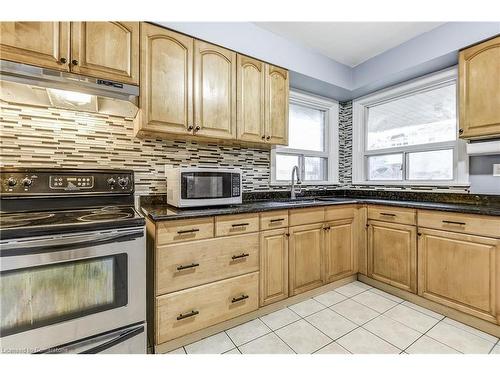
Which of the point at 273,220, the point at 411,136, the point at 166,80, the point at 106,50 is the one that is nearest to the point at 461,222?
the point at 411,136

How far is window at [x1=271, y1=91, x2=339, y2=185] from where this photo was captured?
9.78 ft

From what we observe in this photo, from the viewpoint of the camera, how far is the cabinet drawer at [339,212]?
2.38m

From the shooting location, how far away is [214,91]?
206 centimetres

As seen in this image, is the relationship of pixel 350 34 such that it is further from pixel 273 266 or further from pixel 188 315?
pixel 188 315

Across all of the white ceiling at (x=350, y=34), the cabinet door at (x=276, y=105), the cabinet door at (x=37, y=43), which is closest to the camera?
the cabinet door at (x=37, y=43)

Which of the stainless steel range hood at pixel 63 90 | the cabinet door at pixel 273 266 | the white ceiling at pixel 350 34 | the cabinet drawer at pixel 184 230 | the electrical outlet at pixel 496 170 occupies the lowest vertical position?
the cabinet door at pixel 273 266

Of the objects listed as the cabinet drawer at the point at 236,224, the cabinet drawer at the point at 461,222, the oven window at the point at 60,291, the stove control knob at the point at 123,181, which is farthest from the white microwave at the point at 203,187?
the cabinet drawer at the point at 461,222

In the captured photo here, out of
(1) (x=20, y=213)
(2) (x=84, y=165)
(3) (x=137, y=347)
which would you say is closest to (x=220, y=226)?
(3) (x=137, y=347)

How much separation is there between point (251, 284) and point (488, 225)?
5.91 ft

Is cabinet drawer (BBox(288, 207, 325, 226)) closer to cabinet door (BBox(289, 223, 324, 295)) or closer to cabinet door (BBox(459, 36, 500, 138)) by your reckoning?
cabinet door (BBox(289, 223, 324, 295))

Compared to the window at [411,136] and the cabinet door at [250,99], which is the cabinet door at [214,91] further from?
the window at [411,136]

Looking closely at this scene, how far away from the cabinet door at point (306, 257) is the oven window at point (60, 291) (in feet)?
4.47

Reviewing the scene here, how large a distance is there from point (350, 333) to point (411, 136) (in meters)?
2.30

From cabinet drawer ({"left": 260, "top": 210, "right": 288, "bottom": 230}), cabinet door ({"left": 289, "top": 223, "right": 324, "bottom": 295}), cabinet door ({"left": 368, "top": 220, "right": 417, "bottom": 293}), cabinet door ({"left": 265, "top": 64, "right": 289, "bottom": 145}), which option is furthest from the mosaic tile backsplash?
cabinet door ({"left": 368, "top": 220, "right": 417, "bottom": 293})
